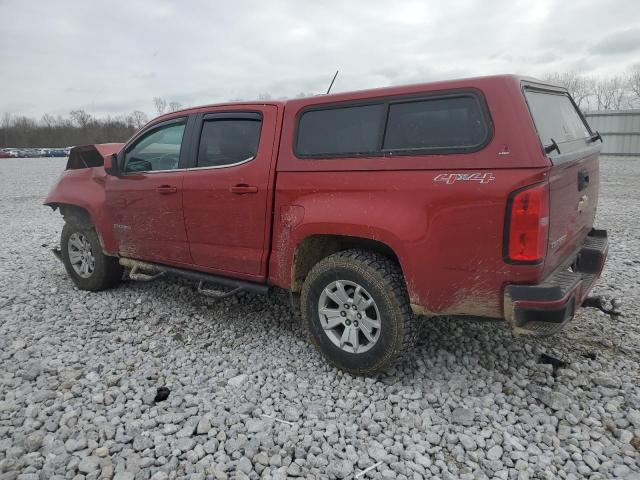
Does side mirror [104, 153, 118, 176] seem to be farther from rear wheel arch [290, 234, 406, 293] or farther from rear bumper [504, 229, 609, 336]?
rear bumper [504, 229, 609, 336]

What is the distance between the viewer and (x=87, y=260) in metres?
5.28

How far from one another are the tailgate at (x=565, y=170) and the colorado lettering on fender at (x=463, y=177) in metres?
0.32

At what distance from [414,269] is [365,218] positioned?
444mm

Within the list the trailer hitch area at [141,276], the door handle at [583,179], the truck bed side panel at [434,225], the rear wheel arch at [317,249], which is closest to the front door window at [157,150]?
the trailer hitch area at [141,276]

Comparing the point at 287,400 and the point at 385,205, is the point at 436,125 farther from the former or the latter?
the point at 287,400

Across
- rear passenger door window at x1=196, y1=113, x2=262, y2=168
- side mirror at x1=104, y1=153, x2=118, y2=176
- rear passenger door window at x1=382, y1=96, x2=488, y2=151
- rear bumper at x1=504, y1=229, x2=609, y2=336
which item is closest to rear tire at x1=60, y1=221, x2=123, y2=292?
side mirror at x1=104, y1=153, x2=118, y2=176

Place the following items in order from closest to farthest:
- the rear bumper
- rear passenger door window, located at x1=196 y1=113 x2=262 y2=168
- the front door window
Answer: the rear bumper → rear passenger door window, located at x1=196 y1=113 x2=262 y2=168 → the front door window

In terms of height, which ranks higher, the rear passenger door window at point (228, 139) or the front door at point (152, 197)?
the rear passenger door window at point (228, 139)

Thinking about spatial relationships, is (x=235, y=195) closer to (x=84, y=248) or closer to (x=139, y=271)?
(x=139, y=271)

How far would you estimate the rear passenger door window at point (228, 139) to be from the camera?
12.4ft

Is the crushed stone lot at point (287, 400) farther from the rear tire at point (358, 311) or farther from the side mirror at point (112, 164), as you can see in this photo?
the side mirror at point (112, 164)

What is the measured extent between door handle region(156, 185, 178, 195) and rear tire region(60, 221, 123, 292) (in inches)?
50.4

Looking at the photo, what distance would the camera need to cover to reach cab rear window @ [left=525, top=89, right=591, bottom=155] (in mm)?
2839

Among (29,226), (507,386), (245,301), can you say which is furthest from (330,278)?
(29,226)
